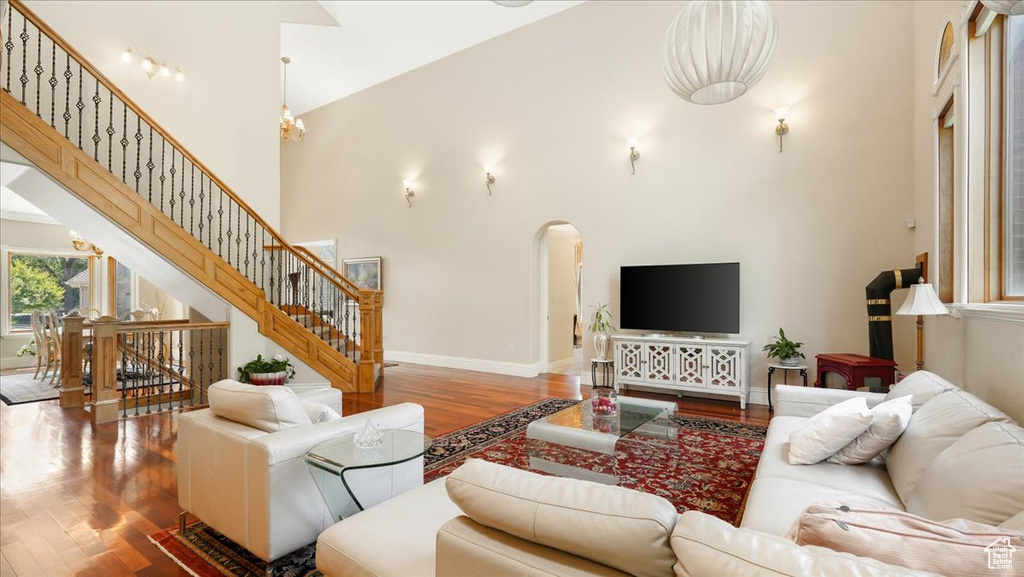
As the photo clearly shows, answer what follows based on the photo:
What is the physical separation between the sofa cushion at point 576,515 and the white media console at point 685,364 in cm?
470

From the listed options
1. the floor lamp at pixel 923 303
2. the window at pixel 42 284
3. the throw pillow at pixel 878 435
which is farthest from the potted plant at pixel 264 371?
the window at pixel 42 284

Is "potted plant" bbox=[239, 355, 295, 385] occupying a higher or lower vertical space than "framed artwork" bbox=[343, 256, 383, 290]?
lower

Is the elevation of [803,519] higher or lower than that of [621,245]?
lower

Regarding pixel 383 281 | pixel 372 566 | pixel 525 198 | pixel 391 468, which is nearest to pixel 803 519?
pixel 372 566

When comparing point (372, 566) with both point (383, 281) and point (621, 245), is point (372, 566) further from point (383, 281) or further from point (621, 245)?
point (383, 281)

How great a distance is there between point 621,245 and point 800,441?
4.30 metres

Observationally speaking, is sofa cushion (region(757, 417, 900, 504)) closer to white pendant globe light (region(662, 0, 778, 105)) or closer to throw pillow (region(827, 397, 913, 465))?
throw pillow (region(827, 397, 913, 465))

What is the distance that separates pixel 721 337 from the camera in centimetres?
568

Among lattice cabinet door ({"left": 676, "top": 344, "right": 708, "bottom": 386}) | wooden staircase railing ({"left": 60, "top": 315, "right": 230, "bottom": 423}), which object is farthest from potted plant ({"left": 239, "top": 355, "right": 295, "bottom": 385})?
lattice cabinet door ({"left": 676, "top": 344, "right": 708, "bottom": 386})

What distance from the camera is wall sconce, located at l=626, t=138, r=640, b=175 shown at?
6.23 metres

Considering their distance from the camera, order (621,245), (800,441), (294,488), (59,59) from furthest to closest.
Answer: (621,245), (59,59), (800,441), (294,488)

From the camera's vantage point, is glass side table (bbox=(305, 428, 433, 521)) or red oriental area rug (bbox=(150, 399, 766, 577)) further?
red oriental area rug (bbox=(150, 399, 766, 577))

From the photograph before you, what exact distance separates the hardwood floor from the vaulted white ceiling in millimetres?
5423

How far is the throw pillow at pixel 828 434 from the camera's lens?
219cm
